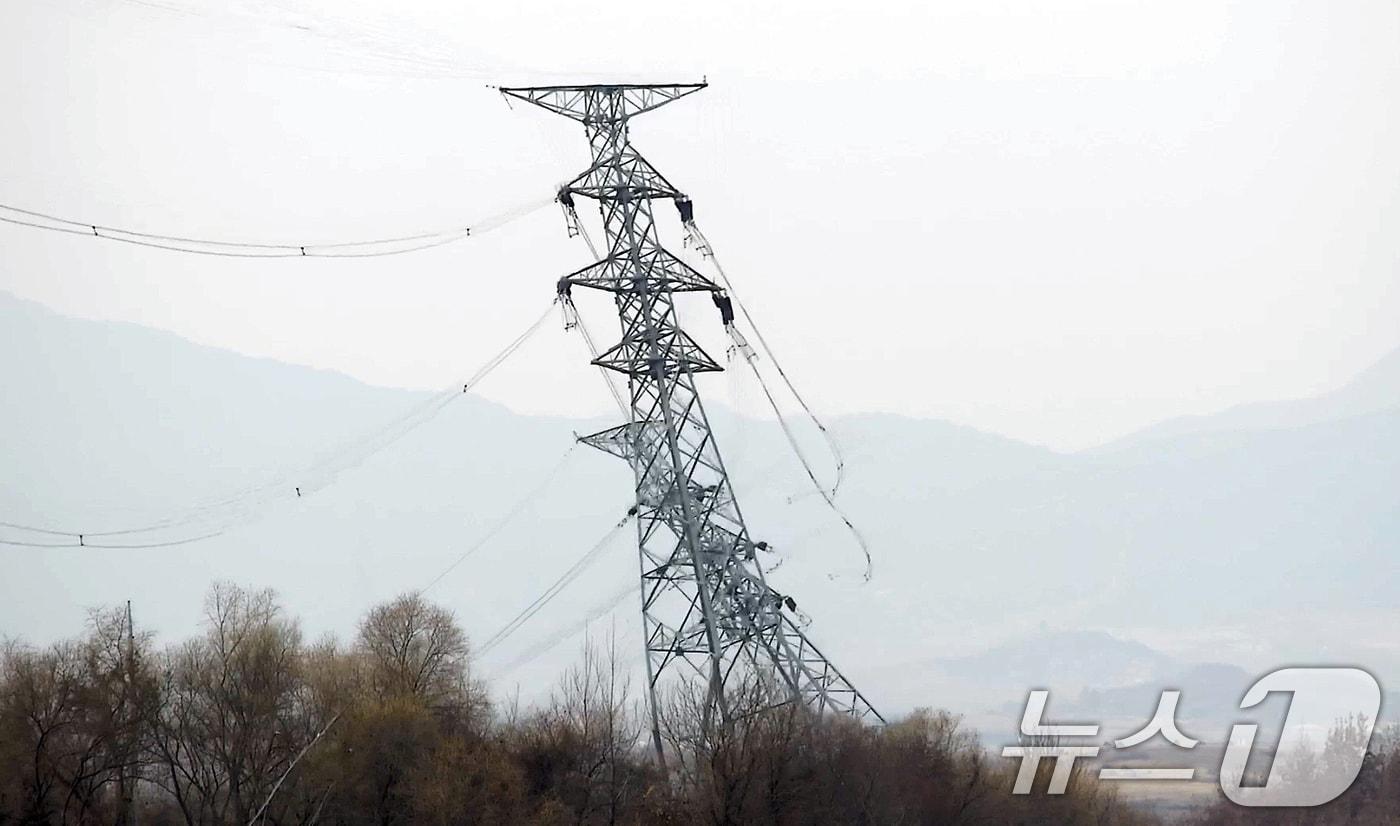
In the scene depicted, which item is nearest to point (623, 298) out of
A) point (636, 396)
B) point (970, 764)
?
point (636, 396)

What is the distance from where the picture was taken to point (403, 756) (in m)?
61.2

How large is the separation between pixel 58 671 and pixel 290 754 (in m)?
9.35

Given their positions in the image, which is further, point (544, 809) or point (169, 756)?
point (169, 756)

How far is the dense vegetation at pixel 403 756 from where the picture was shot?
5894cm

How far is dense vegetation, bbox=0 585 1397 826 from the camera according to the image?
5894 cm

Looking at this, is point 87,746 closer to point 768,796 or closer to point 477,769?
point 477,769

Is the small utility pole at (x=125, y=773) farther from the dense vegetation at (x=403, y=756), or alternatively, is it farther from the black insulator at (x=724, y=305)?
the black insulator at (x=724, y=305)

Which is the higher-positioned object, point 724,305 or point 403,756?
point 724,305

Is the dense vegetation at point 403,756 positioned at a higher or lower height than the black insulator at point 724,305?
lower

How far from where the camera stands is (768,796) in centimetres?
5875

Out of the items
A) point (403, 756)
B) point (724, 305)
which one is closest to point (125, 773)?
point (403, 756)

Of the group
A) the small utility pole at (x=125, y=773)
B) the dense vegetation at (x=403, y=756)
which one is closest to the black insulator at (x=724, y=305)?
the dense vegetation at (x=403, y=756)

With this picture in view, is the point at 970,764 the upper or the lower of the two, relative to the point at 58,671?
lower

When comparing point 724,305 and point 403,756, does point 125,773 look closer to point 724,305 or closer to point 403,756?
point 403,756
